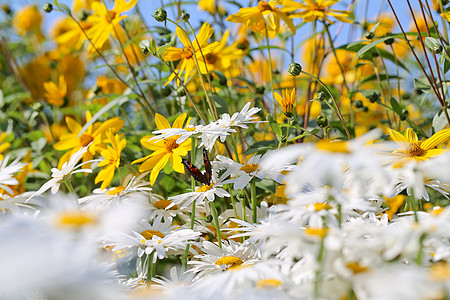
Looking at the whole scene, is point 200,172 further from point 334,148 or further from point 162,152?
point 334,148

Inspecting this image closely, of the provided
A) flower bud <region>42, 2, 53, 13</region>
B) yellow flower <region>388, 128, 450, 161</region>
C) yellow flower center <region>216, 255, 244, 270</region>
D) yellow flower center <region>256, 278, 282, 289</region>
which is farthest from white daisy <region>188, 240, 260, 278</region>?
flower bud <region>42, 2, 53, 13</region>

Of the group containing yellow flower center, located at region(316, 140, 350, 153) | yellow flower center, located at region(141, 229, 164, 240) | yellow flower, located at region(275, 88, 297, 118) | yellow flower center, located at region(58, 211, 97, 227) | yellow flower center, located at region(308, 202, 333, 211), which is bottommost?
yellow flower center, located at region(141, 229, 164, 240)

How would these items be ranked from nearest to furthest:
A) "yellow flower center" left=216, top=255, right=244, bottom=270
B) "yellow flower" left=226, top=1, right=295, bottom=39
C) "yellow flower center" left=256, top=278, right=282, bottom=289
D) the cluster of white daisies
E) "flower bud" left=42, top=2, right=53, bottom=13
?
1. the cluster of white daisies
2. "yellow flower center" left=256, top=278, right=282, bottom=289
3. "yellow flower center" left=216, top=255, right=244, bottom=270
4. "yellow flower" left=226, top=1, right=295, bottom=39
5. "flower bud" left=42, top=2, right=53, bottom=13

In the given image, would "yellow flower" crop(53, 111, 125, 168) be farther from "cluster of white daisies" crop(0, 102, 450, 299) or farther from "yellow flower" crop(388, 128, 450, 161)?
"yellow flower" crop(388, 128, 450, 161)

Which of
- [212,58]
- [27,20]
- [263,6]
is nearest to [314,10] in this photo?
[263,6]

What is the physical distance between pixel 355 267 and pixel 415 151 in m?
0.31

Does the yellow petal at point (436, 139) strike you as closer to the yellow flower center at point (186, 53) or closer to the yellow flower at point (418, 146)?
the yellow flower at point (418, 146)

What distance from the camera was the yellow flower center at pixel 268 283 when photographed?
0.33 meters

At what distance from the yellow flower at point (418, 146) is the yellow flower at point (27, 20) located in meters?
1.70

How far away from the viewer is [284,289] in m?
0.33

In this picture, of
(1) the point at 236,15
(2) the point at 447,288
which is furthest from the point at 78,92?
(2) the point at 447,288

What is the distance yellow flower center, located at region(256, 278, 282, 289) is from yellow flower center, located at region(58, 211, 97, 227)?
0.43 feet

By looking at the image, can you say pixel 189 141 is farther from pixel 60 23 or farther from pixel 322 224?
pixel 60 23

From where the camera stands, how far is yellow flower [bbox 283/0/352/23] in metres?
0.79
